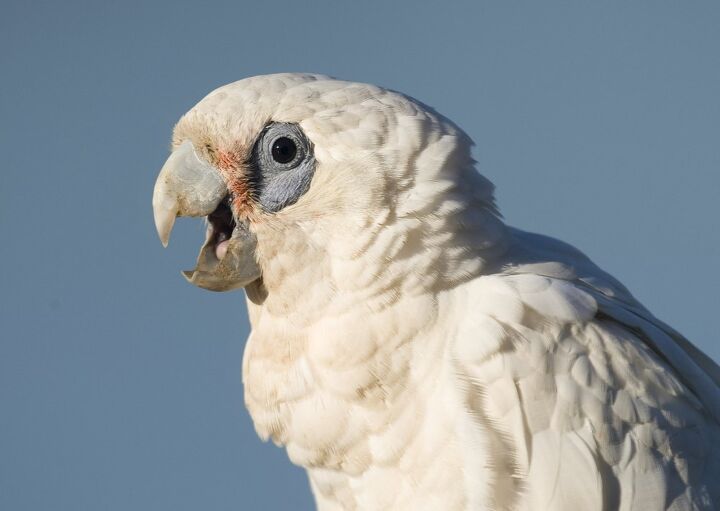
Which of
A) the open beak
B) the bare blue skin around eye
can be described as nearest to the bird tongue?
A: the open beak

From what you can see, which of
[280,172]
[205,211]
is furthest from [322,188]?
[205,211]

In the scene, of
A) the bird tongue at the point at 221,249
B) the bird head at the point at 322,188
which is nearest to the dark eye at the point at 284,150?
the bird head at the point at 322,188

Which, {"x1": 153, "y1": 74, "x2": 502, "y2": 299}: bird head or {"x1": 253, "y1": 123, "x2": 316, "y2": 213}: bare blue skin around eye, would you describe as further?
{"x1": 253, "y1": 123, "x2": 316, "y2": 213}: bare blue skin around eye

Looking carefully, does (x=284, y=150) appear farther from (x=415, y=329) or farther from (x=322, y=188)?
(x=415, y=329)

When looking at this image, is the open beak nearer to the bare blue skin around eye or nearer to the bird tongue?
the bird tongue

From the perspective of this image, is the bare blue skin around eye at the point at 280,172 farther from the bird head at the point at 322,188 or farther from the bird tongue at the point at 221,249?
the bird tongue at the point at 221,249

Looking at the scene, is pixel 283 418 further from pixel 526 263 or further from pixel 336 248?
pixel 526 263

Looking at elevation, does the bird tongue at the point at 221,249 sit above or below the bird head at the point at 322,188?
below
